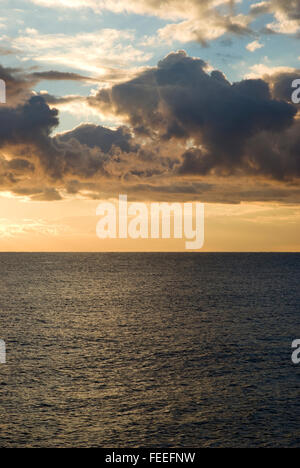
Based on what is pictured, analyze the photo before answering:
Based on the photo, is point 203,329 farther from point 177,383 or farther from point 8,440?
point 8,440

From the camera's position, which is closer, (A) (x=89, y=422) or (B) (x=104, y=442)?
(B) (x=104, y=442)

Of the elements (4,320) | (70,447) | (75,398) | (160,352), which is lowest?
(70,447)

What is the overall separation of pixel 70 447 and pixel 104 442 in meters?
2.65

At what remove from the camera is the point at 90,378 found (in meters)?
51.1

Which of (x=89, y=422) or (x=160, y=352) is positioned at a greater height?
(x=160, y=352)

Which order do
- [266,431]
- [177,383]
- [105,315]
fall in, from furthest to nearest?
[105,315]
[177,383]
[266,431]

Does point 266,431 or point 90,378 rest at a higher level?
point 90,378

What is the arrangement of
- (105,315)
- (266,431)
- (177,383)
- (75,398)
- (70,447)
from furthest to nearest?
(105,315), (177,383), (75,398), (266,431), (70,447)

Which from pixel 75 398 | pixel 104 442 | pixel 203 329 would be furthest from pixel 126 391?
pixel 203 329

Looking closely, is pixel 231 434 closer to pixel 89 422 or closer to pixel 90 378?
pixel 89 422

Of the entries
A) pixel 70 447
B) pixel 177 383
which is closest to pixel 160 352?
pixel 177 383

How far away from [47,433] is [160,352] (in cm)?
2829

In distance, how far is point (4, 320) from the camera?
92000mm

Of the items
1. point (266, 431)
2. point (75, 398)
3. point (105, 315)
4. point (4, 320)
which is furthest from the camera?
point (105, 315)
